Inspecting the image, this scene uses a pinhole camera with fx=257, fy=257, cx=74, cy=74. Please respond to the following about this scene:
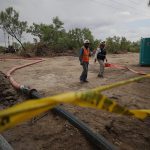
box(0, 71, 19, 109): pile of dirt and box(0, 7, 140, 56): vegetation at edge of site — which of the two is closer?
box(0, 71, 19, 109): pile of dirt

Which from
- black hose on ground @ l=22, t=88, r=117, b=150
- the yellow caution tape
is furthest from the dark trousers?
the yellow caution tape

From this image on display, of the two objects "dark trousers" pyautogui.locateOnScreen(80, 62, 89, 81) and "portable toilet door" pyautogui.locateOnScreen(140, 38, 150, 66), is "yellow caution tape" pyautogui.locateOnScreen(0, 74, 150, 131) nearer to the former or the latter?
"dark trousers" pyautogui.locateOnScreen(80, 62, 89, 81)

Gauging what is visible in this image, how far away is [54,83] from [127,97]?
3177mm

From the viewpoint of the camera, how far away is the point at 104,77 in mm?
11422

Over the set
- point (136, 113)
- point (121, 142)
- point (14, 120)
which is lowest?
point (121, 142)

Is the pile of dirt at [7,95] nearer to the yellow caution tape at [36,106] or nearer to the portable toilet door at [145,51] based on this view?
the yellow caution tape at [36,106]

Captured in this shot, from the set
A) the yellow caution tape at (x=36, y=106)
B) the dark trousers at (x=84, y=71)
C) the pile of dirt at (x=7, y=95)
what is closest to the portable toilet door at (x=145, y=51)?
the dark trousers at (x=84, y=71)

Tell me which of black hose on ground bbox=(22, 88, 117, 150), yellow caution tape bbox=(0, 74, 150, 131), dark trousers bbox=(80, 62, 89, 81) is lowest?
black hose on ground bbox=(22, 88, 117, 150)

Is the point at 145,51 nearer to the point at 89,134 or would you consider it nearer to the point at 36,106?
the point at 89,134

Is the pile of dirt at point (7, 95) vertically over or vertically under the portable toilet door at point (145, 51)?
under

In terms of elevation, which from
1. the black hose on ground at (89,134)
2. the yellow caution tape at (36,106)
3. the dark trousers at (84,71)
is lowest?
the black hose on ground at (89,134)

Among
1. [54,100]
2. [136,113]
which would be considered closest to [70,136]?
[136,113]

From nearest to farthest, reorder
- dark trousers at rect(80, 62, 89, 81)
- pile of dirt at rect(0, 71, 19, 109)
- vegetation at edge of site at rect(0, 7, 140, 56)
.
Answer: pile of dirt at rect(0, 71, 19, 109), dark trousers at rect(80, 62, 89, 81), vegetation at edge of site at rect(0, 7, 140, 56)

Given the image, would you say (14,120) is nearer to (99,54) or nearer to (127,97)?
(127,97)
